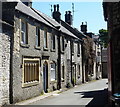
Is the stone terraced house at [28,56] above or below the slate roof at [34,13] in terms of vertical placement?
below

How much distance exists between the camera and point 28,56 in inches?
702

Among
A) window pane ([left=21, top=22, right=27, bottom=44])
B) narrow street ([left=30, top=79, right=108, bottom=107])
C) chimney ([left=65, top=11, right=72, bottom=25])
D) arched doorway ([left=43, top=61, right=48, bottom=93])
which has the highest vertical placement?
chimney ([left=65, top=11, right=72, bottom=25])

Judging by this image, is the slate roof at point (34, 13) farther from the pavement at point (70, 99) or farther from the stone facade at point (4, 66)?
the pavement at point (70, 99)

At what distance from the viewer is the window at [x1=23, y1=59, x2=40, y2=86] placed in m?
17.4

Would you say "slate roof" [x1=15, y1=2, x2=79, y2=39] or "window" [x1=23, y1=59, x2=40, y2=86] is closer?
"window" [x1=23, y1=59, x2=40, y2=86]

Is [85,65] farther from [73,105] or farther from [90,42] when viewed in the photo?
[73,105]

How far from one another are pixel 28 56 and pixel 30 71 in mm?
1277

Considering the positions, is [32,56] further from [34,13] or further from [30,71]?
[34,13]

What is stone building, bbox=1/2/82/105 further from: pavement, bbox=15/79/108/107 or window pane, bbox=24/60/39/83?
pavement, bbox=15/79/108/107

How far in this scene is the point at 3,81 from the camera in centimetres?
1424

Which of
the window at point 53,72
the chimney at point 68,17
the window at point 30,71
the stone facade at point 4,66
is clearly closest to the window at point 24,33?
the window at point 30,71

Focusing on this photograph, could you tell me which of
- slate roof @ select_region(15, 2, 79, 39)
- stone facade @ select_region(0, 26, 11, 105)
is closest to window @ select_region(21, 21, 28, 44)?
slate roof @ select_region(15, 2, 79, 39)

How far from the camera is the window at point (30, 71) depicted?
685 inches

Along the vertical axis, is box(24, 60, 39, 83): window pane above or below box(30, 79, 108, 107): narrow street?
above
